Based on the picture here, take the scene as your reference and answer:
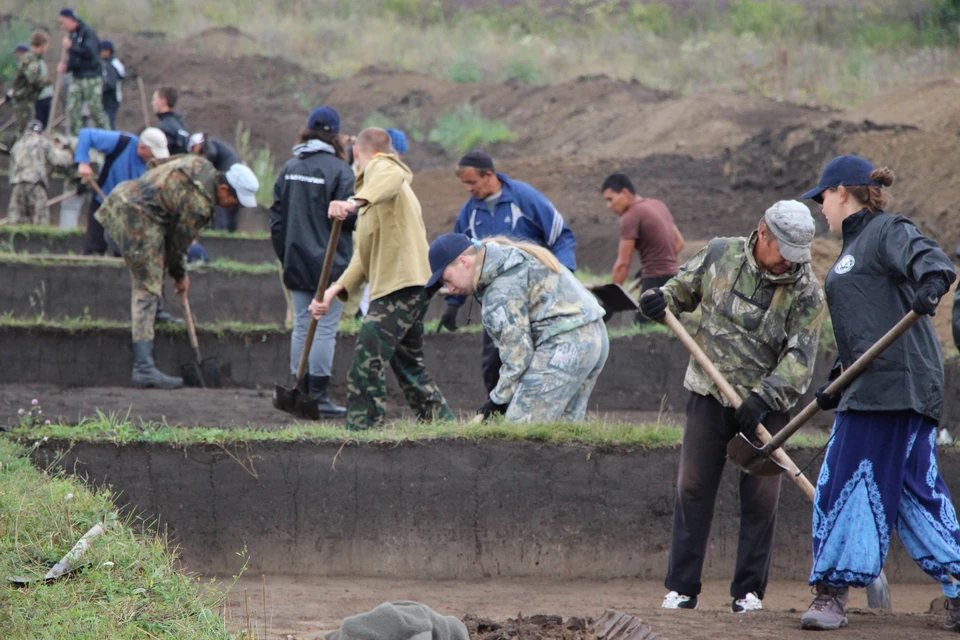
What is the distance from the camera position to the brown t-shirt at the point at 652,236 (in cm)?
1022

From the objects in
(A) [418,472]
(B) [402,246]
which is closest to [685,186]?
(B) [402,246]

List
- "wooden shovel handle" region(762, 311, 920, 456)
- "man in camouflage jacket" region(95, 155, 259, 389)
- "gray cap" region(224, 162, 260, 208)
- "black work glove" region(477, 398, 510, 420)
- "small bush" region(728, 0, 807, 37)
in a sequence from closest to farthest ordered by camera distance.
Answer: "wooden shovel handle" region(762, 311, 920, 456) → "black work glove" region(477, 398, 510, 420) → "gray cap" region(224, 162, 260, 208) → "man in camouflage jacket" region(95, 155, 259, 389) → "small bush" region(728, 0, 807, 37)

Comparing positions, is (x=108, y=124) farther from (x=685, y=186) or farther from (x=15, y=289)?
(x=685, y=186)

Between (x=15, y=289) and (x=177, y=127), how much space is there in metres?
2.32

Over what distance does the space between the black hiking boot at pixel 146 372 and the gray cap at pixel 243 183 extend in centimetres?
148

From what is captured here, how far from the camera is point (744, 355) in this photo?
5.23 m

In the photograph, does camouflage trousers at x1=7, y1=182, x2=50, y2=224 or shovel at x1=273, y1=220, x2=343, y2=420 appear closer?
shovel at x1=273, y1=220, x2=343, y2=420

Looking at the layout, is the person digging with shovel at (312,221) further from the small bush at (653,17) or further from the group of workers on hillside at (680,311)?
the small bush at (653,17)

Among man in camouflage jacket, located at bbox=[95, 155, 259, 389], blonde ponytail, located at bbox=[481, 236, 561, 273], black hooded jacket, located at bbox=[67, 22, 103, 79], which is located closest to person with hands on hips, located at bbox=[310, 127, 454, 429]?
blonde ponytail, located at bbox=[481, 236, 561, 273]

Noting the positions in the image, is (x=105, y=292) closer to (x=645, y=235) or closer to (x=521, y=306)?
(x=645, y=235)

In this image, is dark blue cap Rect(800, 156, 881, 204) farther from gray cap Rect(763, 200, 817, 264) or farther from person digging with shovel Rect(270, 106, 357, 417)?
person digging with shovel Rect(270, 106, 357, 417)

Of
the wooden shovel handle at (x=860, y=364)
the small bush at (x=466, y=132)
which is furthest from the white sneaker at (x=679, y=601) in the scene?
the small bush at (x=466, y=132)

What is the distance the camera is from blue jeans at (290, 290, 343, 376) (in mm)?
8422

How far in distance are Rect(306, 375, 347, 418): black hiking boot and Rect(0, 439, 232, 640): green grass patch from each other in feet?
9.53
